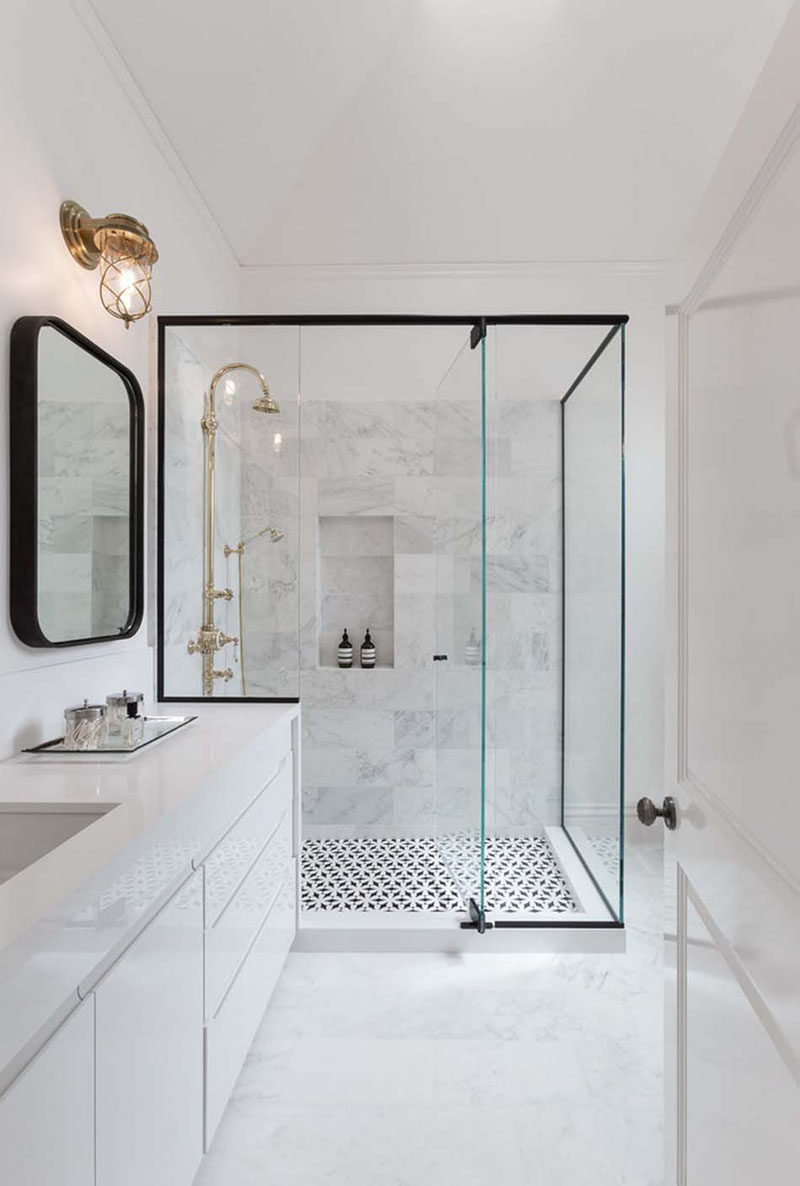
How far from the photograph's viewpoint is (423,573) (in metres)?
3.42

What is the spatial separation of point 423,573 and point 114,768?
2149 millimetres

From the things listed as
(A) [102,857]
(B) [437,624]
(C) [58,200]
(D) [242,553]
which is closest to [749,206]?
(A) [102,857]

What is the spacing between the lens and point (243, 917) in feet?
5.44

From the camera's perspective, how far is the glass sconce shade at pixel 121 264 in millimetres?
1756

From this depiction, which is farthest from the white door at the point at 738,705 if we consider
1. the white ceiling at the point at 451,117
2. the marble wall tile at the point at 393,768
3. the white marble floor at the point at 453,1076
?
the marble wall tile at the point at 393,768

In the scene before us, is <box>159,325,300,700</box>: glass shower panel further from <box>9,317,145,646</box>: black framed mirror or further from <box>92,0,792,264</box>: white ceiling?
<box>92,0,792,264</box>: white ceiling

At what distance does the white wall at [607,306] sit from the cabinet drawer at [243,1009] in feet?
6.37

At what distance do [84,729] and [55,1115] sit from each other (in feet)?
2.82

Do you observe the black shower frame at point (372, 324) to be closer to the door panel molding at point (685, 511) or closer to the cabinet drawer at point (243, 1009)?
the cabinet drawer at point (243, 1009)

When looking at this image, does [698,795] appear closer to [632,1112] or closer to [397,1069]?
[632,1112]

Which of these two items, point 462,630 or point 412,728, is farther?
point 412,728

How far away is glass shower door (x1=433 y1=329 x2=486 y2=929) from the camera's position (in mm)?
2484

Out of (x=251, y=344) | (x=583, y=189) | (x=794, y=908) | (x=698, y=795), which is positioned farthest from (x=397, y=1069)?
(x=583, y=189)

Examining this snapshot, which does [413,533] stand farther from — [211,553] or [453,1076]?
[453,1076]
